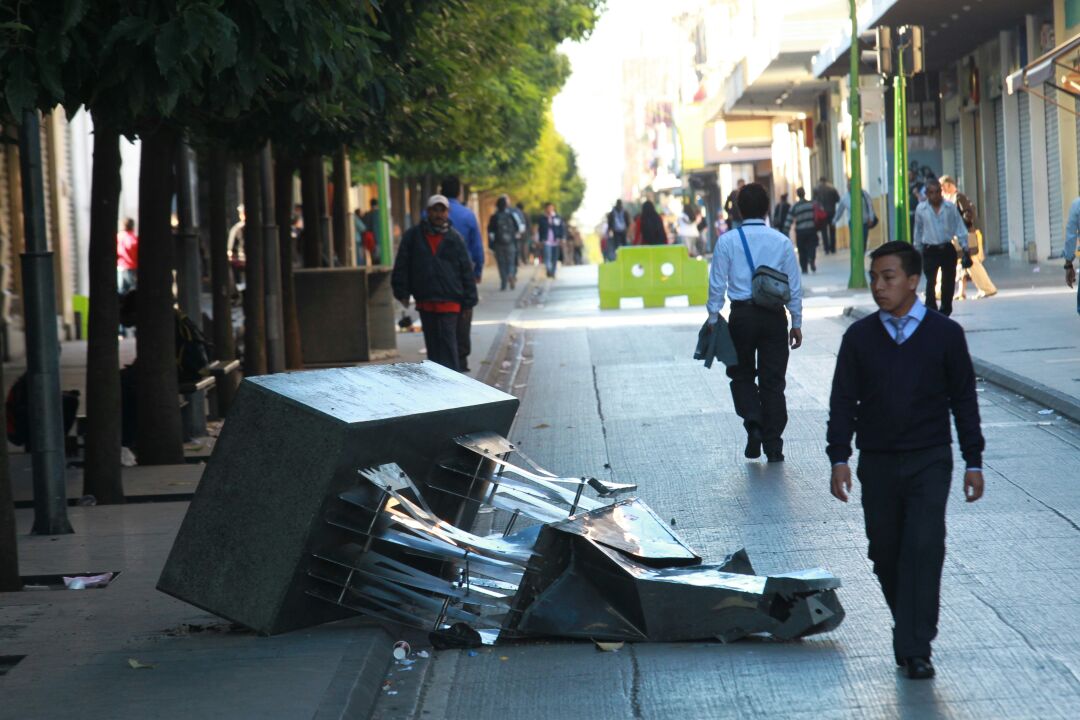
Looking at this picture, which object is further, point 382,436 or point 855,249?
point 855,249

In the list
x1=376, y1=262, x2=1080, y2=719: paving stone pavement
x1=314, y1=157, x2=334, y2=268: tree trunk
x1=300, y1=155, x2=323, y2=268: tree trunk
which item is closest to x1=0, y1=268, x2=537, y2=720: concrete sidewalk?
x1=376, y1=262, x2=1080, y2=719: paving stone pavement

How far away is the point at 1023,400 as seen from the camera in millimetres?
12844

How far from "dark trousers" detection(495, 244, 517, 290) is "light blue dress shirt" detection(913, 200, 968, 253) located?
53.0 feet

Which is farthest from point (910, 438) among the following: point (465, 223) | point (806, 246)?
point (806, 246)

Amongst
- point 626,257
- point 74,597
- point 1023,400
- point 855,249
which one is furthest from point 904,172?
point 74,597

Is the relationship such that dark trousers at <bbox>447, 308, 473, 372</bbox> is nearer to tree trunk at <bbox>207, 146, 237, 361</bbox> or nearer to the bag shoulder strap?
tree trunk at <bbox>207, 146, 237, 361</bbox>

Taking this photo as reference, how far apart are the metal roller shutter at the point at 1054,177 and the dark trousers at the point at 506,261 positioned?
10622 mm

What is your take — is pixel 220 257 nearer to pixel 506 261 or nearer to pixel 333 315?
pixel 333 315

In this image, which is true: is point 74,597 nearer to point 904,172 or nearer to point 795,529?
point 795,529

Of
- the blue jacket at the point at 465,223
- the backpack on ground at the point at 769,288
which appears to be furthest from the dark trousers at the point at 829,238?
the backpack on ground at the point at 769,288

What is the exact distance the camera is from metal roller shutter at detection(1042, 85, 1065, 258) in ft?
94.0

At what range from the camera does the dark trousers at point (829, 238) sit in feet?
138

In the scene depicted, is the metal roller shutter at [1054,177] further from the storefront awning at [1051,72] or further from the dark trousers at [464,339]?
the dark trousers at [464,339]

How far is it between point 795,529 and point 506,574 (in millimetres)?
2363
